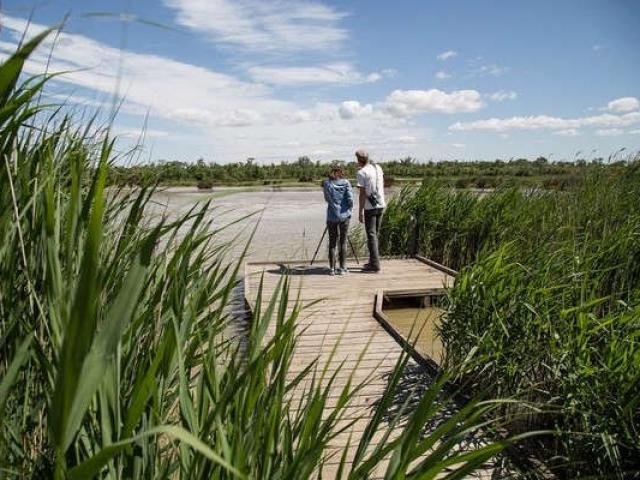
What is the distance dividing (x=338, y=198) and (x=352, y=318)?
194 cm

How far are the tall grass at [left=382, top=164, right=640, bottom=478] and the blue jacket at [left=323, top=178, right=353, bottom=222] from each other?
242cm

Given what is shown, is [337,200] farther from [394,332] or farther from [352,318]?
[394,332]

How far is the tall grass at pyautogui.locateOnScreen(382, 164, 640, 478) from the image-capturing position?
257 centimetres

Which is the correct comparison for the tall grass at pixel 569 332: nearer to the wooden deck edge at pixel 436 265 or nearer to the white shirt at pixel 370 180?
the wooden deck edge at pixel 436 265

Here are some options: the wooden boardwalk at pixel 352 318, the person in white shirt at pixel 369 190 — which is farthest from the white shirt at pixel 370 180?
the wooden boardwalk at pixel 352 318

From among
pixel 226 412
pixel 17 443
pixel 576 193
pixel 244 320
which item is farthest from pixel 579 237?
pixel 17 443

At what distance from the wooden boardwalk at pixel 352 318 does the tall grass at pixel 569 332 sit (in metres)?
0.54

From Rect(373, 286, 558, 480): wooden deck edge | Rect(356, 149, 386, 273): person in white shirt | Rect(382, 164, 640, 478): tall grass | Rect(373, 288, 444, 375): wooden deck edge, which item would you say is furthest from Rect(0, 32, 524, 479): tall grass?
Rect(356, 149, 386, 273): person in white shirt

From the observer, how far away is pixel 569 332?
3072 mm

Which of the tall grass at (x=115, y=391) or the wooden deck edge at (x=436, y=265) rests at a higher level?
the tall grass at (x=115, y=391)

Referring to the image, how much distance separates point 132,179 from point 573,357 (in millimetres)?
2620

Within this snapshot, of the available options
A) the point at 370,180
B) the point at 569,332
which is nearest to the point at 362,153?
the point at 370,180

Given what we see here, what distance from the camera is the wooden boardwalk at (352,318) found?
3968 millimetres

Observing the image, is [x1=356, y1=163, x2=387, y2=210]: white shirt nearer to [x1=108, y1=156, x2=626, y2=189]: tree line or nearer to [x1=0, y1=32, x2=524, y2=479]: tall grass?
[x1=108, y1=156, x2=626, y2=189]: tree line
